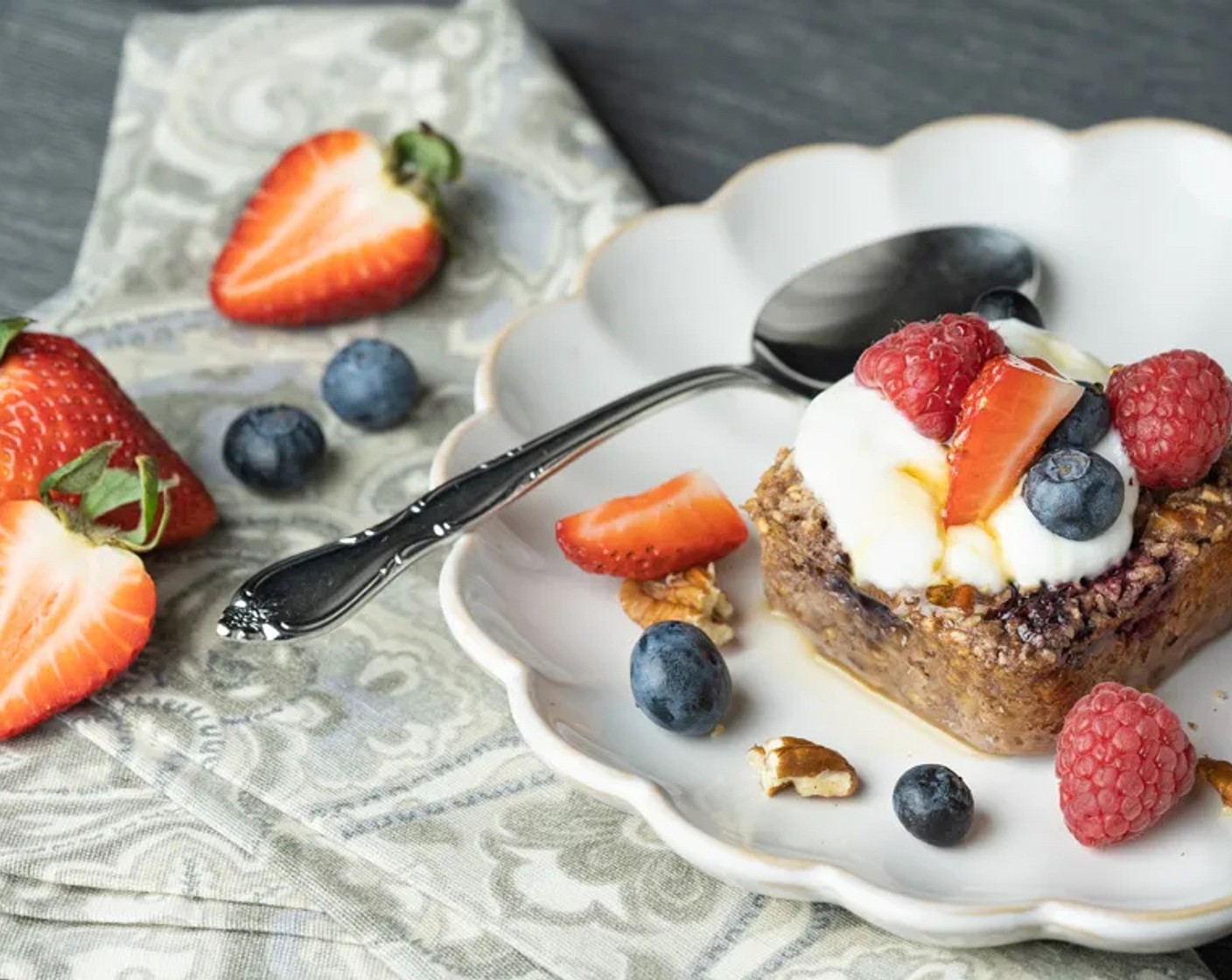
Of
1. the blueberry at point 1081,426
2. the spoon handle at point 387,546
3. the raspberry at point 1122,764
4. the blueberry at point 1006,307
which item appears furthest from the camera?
the blueberry at point 1006,307

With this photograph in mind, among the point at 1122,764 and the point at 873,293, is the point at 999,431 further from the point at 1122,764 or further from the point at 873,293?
the point at 873,293

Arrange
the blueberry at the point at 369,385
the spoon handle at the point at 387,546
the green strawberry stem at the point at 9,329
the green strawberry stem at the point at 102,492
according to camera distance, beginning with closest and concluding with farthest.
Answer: the spoon handle at the point at 387,546, the green strawberry stem at the point at 102,492, the green strawberry stem at the point at 9,329, the blueberry at the point at 369,385

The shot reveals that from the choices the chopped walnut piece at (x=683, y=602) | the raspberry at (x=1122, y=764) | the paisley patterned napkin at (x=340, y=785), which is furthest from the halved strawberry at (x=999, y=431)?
the paisley patterned napkin at (x=340, y=785)

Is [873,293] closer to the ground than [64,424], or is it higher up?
higher up

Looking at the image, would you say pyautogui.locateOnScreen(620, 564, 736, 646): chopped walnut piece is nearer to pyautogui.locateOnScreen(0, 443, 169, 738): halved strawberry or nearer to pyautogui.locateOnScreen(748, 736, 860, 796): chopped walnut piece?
pyautogui.locateOnScreen(748, 736, 860, 796): chopped walnut piece

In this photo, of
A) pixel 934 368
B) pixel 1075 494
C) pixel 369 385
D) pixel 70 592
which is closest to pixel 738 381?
pixel 934 368

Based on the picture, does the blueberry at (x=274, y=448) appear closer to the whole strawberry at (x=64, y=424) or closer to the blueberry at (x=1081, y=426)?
the whole strawberry at (x=64, y=424)
